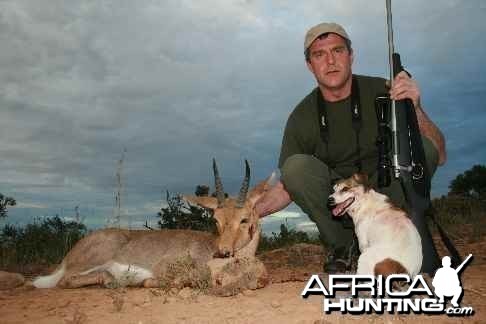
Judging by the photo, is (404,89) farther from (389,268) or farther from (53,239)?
(53,239)

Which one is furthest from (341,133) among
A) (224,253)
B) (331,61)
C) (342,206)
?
(224,253)

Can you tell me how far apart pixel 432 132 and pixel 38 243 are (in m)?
9.40

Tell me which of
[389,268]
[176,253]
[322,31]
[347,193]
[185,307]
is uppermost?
[322,31]

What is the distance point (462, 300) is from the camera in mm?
4734

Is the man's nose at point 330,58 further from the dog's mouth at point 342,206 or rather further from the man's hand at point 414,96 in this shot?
the dog's mouth at point 342,206

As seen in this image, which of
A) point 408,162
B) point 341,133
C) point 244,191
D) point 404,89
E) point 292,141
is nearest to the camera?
point 408,162

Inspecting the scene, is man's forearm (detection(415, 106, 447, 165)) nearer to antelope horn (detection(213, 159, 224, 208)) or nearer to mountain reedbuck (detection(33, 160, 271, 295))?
mountain reedbuck (detection(33, 160, 271, 295))

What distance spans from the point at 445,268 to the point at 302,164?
7.74 ft

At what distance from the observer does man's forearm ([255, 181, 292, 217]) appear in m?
6.55

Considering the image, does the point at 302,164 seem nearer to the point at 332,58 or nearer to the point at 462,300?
the point at 332,58

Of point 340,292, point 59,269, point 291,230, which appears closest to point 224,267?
point 340,292

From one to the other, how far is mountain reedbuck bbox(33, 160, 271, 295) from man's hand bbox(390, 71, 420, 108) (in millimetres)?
1846

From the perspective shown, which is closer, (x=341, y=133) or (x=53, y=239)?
(x=341, y=133)

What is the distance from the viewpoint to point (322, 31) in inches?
253
